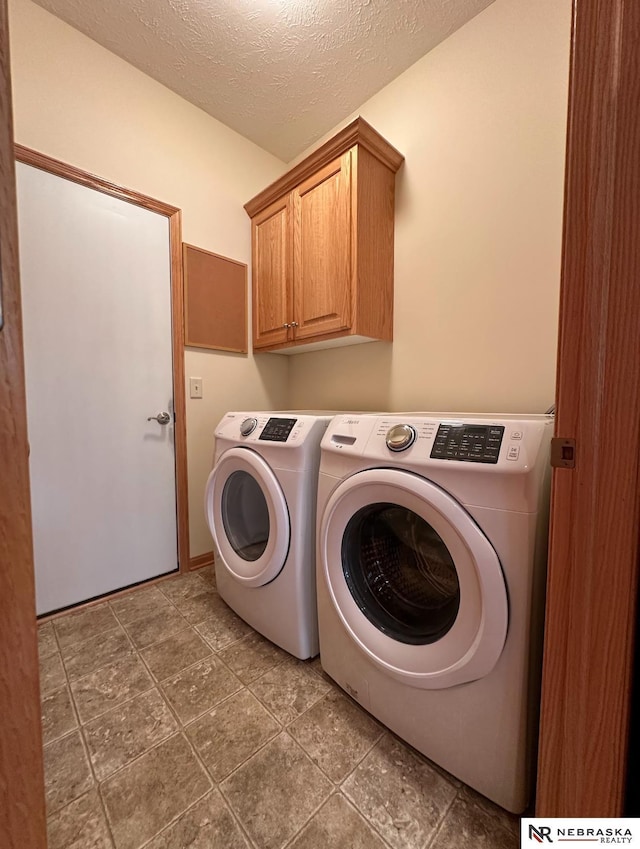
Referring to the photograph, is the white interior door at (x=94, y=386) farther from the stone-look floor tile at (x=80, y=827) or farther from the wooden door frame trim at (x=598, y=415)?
the wooden door frame trim at (x=598, y=415)

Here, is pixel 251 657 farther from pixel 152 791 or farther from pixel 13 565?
pixel 13 565

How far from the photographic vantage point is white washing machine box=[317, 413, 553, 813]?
68 cm

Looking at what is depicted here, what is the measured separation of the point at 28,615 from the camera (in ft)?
1.21

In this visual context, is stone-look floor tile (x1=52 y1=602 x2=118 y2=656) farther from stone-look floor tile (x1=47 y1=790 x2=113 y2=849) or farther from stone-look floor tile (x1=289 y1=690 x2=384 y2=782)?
stone-look floor tile (x1=289 y1=690 x2=384 y2=782)

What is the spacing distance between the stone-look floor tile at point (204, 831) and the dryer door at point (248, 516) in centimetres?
55

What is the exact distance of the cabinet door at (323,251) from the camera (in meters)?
1.50

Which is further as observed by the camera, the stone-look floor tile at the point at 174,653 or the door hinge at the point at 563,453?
the stone-look floor tile at the point at 174,653

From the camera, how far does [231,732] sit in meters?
0.95

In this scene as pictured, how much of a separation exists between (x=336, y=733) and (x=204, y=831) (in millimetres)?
379

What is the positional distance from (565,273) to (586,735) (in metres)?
0.75

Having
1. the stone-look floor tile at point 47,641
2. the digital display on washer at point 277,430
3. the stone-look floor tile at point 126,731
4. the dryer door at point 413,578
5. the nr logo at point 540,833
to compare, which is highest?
the digital display on washer at point 277,430

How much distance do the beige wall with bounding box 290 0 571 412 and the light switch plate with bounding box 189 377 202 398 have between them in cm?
103

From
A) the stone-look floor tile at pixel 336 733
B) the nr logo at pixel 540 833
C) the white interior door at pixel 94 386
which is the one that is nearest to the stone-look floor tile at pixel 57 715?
the white interior door at pixel 94 386

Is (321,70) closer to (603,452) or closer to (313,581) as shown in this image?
(603,452)
